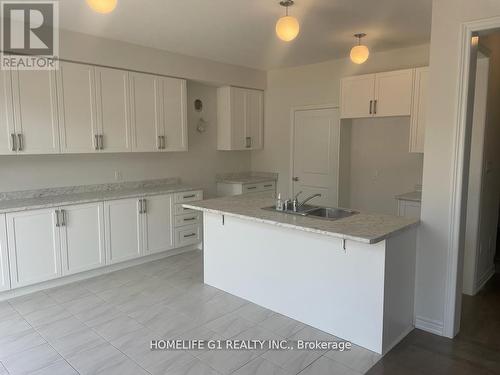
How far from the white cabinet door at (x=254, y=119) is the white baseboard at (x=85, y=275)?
1972 millimetres

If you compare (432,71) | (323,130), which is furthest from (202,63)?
(432,71)

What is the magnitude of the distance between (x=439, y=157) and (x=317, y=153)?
8.97 ft

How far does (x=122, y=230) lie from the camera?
4.28m

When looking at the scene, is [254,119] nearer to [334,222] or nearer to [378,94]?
[378,94]

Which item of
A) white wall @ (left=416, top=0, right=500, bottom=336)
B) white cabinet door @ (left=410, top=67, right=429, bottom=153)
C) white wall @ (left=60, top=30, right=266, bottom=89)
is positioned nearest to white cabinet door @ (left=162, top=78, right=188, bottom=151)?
white wall @ (left=60, top=30, right=266, bottom=89)

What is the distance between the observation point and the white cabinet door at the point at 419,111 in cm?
416

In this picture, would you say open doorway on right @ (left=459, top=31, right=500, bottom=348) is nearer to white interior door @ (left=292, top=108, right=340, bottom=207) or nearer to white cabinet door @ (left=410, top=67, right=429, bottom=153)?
white cabinet door @ (left=410, top=67, right=429, bottom=153)

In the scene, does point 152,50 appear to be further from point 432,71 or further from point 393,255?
point 393,255

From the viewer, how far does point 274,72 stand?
599 cm

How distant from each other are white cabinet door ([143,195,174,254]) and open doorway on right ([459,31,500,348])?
3.28 meters

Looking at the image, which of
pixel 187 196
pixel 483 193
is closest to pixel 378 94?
pixel 483 193

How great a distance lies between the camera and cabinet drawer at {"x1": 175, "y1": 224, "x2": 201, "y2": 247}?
4.86 metres

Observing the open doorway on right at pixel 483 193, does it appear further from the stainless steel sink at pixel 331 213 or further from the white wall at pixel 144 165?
the white wall at pixel 144 165

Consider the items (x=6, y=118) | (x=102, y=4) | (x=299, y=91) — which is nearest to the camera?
(x=102, y=4)
